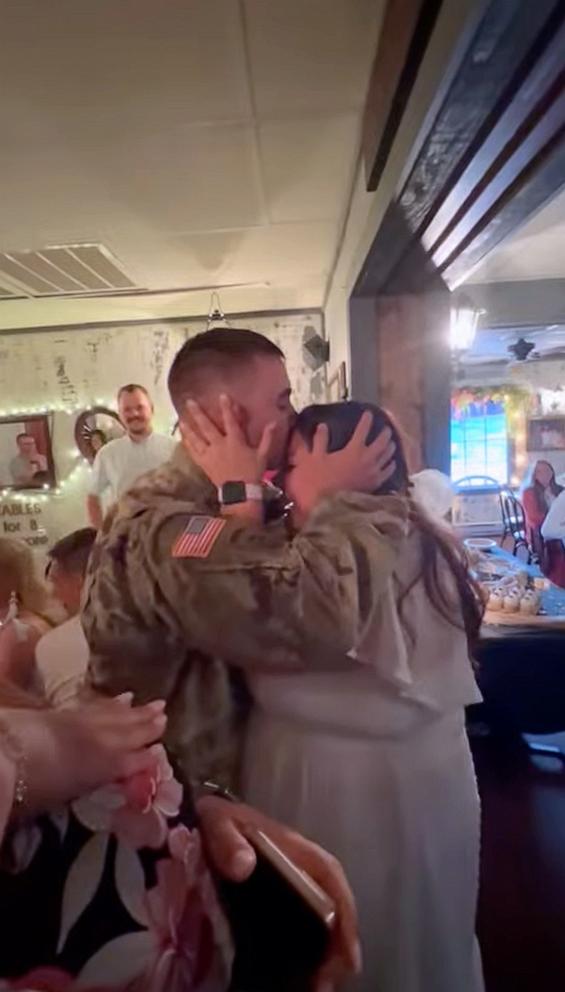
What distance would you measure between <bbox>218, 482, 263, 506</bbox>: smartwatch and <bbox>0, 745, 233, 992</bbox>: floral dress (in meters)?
0.32

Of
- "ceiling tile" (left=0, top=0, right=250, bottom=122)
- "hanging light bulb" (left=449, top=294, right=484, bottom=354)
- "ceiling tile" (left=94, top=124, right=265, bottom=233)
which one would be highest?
"ceiling tile" (left=0, top=0, right=250, bottom=122)

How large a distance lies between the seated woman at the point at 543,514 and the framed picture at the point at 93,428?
213 centimetres

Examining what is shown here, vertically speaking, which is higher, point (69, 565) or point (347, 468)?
point (347, 468)

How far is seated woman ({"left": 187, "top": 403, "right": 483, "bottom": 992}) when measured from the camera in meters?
0.82

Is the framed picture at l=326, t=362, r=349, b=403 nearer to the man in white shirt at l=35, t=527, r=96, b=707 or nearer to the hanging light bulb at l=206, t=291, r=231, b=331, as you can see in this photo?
the hanging light bulb at l=206, t=291, r=231, b=331

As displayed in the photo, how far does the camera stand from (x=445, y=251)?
1579 millimetres

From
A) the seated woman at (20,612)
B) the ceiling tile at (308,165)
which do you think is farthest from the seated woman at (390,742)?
the ceiling tile at (308,165)

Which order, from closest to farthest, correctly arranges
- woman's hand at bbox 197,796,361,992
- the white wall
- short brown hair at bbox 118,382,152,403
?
woman's hand at bbox 197,796,361,992 → short brown hair at bbox 118,382,152,403 → the white wall

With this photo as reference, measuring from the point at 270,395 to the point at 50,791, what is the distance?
1.75 ft

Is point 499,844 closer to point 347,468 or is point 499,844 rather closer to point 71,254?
point 347,468

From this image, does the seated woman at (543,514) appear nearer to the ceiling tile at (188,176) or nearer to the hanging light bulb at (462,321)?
the hanging light bulb at (462,321)

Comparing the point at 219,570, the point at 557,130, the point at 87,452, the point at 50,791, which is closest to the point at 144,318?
the point at 87,452

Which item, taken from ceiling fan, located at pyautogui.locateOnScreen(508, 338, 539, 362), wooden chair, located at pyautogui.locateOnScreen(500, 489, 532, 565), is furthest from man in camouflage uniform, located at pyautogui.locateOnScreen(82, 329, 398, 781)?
ceiling fan, located at pyautogui.locateOnScreen(508, 338, 539, 362)

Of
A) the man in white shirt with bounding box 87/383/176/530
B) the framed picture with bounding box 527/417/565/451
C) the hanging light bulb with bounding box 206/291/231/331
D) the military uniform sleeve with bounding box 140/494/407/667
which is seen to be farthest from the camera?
the framed picture with bounding box 527/417/565/451
